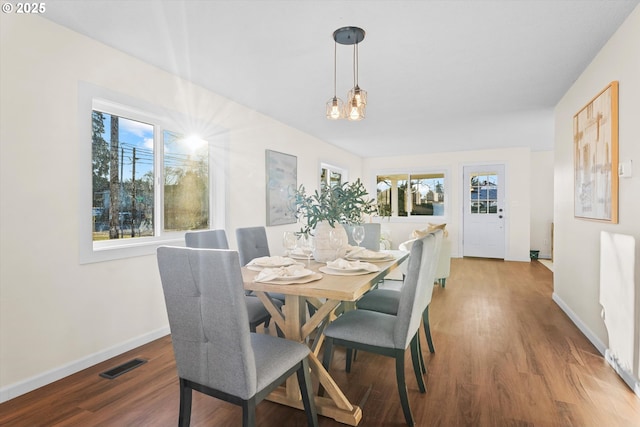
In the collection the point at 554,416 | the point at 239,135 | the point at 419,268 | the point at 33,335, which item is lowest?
the point at 554,416

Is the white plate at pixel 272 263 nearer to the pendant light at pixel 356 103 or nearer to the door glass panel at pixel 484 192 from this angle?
the pendant light at pixel 356 103

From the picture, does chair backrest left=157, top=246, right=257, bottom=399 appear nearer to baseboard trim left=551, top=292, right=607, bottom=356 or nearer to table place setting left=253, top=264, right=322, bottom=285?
table place setting left=253, top=264, right=322, bottom=285

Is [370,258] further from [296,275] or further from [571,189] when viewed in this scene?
[571,189]

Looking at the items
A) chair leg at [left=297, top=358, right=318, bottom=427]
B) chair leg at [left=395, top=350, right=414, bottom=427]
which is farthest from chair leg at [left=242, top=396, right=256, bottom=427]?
chair leg at [left=395, top=350, right=414, bottom=427]

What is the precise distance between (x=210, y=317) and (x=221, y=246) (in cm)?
137

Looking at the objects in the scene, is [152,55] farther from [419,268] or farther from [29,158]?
[419,268]

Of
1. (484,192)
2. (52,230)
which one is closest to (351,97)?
(52,230)

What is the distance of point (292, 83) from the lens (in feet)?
10.8

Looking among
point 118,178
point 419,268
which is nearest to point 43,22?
point 118,178

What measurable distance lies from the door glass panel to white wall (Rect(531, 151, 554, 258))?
90cm

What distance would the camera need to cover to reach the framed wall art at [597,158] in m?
2.33

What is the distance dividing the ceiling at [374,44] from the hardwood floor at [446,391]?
2.33 metres

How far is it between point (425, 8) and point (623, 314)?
7.58 feet

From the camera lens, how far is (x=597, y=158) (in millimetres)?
2621
